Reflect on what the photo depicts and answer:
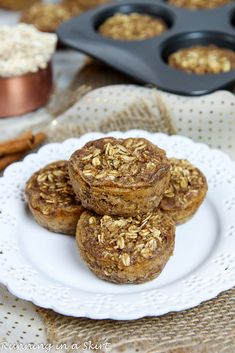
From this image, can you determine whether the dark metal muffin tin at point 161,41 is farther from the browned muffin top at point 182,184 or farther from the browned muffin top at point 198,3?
the browned muffin top at point 182,184

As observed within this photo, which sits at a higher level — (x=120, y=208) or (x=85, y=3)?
(x=120, y=208)

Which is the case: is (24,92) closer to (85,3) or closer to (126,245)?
(85,3)

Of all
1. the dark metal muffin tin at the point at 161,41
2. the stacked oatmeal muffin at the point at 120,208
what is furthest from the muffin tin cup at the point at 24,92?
the stacked oatmeal muffin at the point at 120,208

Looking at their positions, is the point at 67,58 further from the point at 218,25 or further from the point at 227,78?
the point at 227,78

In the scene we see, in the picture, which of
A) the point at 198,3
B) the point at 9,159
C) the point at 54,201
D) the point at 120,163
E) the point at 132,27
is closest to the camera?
the point at 120,163

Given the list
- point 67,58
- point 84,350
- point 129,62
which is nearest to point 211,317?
point 84,350

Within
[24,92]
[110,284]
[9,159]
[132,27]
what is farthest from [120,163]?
[132,27]
